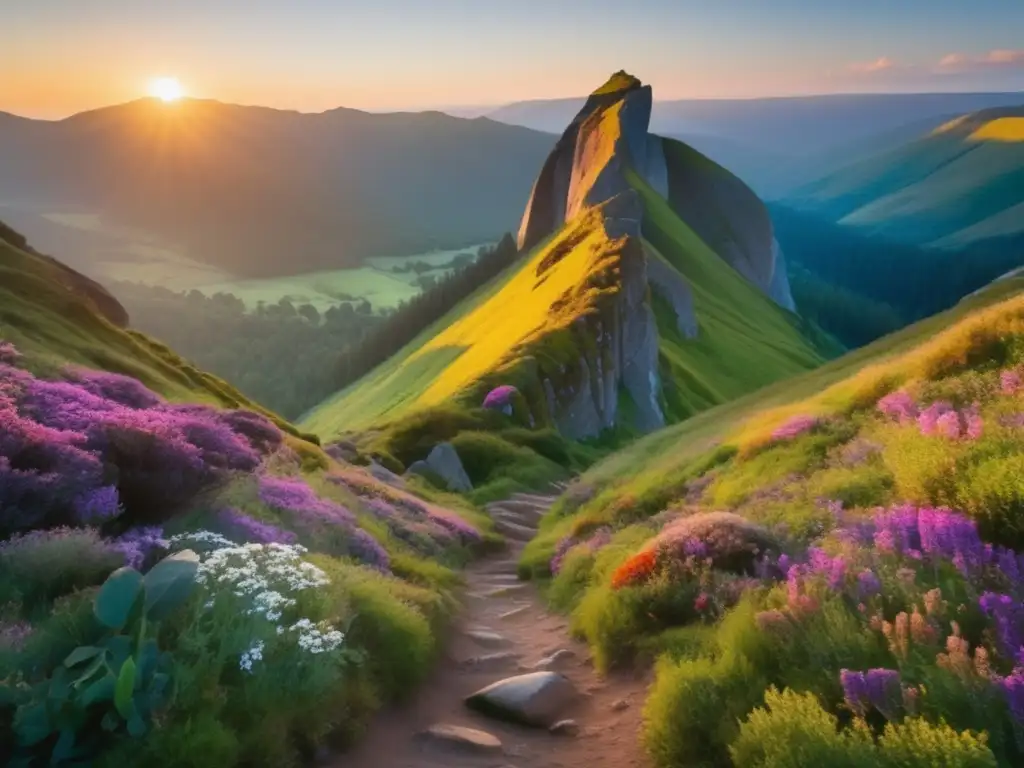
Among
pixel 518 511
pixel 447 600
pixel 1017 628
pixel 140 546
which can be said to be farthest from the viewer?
pixel 518 511

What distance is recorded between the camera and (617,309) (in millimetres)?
60250

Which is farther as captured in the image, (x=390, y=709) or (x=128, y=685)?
(x=390, y=709)

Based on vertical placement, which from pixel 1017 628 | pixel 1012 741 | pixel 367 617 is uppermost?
pixel 1017 628

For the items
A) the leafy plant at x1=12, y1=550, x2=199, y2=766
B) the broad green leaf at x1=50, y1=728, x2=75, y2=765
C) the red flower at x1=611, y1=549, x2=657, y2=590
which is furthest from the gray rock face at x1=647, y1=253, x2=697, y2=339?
the broad green leaf at x1=50, y1=728, x2=75, y2=765

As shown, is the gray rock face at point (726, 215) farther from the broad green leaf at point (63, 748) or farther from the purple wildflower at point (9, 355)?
the broad green leaf at point (63, 748)

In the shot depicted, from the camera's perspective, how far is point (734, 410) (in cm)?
3694

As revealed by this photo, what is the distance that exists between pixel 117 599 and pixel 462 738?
13.3 feet

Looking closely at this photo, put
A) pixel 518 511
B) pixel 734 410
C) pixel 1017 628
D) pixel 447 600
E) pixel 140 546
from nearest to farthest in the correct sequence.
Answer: pixel 1017 628
pixel 140 546
pixel 447 600
pixel 518 511
pixel 734 410

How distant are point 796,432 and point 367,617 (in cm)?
1055

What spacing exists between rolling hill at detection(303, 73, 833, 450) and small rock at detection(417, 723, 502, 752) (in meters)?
37.3

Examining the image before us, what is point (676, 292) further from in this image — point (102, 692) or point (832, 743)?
point (102, 692)

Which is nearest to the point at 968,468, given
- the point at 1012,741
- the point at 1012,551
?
the point at 1012,551

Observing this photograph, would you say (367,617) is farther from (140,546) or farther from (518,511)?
(518,511)

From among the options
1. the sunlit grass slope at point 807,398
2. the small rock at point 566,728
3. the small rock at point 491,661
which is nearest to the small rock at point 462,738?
the small rock at point 566,728
